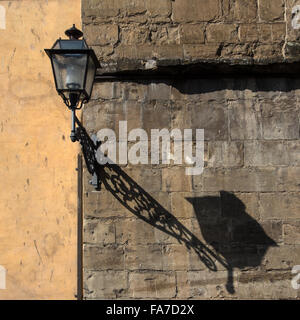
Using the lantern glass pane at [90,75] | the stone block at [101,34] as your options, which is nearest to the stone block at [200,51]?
the stone block at [101,34]

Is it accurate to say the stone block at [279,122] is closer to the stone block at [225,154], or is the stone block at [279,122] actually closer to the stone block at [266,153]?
the stone block at [266,153]

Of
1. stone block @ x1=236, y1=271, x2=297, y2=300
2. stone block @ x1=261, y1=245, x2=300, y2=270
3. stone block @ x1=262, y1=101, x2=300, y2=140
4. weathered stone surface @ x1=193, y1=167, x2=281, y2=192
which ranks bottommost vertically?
stone block @ x1=236, y1=271, x2=297, y2=300

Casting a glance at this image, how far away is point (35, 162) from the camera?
13.1ft

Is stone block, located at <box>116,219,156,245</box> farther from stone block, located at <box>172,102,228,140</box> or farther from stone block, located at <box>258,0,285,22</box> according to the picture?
stone block, located at <box>258,0,285,22</box>

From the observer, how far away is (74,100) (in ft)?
10.1

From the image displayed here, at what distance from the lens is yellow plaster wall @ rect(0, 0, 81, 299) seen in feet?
12.7

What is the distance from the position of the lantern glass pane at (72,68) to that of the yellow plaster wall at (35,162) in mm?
1037

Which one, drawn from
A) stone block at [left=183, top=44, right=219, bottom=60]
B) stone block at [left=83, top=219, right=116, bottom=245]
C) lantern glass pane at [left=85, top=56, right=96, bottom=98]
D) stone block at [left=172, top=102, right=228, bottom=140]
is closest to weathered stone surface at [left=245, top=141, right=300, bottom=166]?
stone block at [left=172, top=102, right=228, bottom=140]

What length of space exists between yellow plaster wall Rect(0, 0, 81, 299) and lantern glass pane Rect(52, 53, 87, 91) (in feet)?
3.40

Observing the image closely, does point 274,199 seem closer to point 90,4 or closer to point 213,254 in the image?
point 213,254

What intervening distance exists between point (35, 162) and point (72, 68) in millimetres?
1263

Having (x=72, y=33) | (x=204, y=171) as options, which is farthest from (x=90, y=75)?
(x=204, y=171)

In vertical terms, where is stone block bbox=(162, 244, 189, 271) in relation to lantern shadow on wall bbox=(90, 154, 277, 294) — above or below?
below
